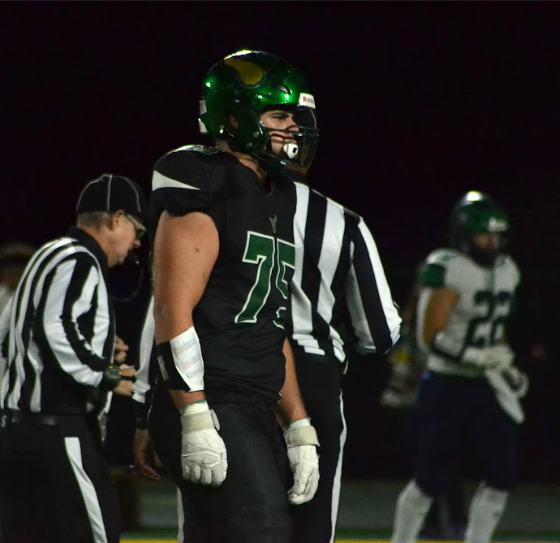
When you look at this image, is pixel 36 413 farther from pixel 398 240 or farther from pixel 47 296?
pixel 398 240

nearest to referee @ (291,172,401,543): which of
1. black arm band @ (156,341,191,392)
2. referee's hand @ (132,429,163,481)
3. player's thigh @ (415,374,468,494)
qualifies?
referee's hand @ (132,429,163,481)

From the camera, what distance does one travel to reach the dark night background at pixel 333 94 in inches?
457

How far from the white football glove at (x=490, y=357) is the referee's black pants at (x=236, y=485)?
284 cm

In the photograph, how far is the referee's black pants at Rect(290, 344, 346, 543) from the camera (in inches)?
126

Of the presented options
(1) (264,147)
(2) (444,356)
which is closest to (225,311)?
(1) (264,147)

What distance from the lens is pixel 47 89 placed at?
39.1 feet

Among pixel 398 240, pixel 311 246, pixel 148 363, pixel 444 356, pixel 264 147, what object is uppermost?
pixel 264 147

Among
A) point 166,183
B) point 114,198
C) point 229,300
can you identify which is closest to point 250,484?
point 229,300

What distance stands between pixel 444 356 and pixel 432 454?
0.43 meters

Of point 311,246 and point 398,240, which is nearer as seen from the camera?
point 311,246

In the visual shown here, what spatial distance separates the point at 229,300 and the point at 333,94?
9613 mm

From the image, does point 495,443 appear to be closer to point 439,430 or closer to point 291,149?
point 439,430

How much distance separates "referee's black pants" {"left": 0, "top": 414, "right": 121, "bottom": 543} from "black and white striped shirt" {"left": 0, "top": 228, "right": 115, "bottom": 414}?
81 mm

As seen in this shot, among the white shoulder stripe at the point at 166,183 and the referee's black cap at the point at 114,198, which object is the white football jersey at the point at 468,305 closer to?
the referee's black cap at the point at 114,198
